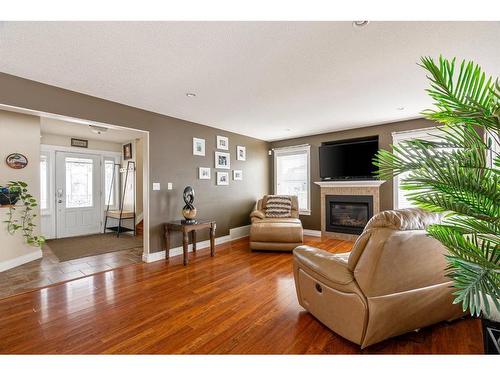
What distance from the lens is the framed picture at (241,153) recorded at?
5.17 m

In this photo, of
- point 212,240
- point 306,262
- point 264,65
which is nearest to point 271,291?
point 306,262

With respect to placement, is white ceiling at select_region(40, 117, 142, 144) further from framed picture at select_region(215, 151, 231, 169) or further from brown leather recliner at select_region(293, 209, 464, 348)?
brown leather recliner at select_region(293, 209, 464, 348)

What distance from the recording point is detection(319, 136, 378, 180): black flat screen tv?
4660mm

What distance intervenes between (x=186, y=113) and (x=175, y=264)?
2.35m

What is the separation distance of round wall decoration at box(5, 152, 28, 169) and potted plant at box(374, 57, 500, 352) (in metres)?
4.88

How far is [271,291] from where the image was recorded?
256cm

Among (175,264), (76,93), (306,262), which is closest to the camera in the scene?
(306,262)

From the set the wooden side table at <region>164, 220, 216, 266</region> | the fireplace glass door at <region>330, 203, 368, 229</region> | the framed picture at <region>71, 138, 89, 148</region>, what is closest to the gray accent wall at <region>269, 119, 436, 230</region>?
the fireplace glass door at <region>330, 203, 368, 229</region>

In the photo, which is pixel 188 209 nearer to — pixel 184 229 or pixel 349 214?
pixel 184 229

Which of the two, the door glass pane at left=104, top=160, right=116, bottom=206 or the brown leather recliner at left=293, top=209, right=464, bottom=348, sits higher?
the door glass pane at left=104, top=160, right=116, bottom=206

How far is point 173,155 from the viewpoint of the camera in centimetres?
399

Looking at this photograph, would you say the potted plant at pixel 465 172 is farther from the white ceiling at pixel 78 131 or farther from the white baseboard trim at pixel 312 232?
the white baseboard trim at pixel 312 232
